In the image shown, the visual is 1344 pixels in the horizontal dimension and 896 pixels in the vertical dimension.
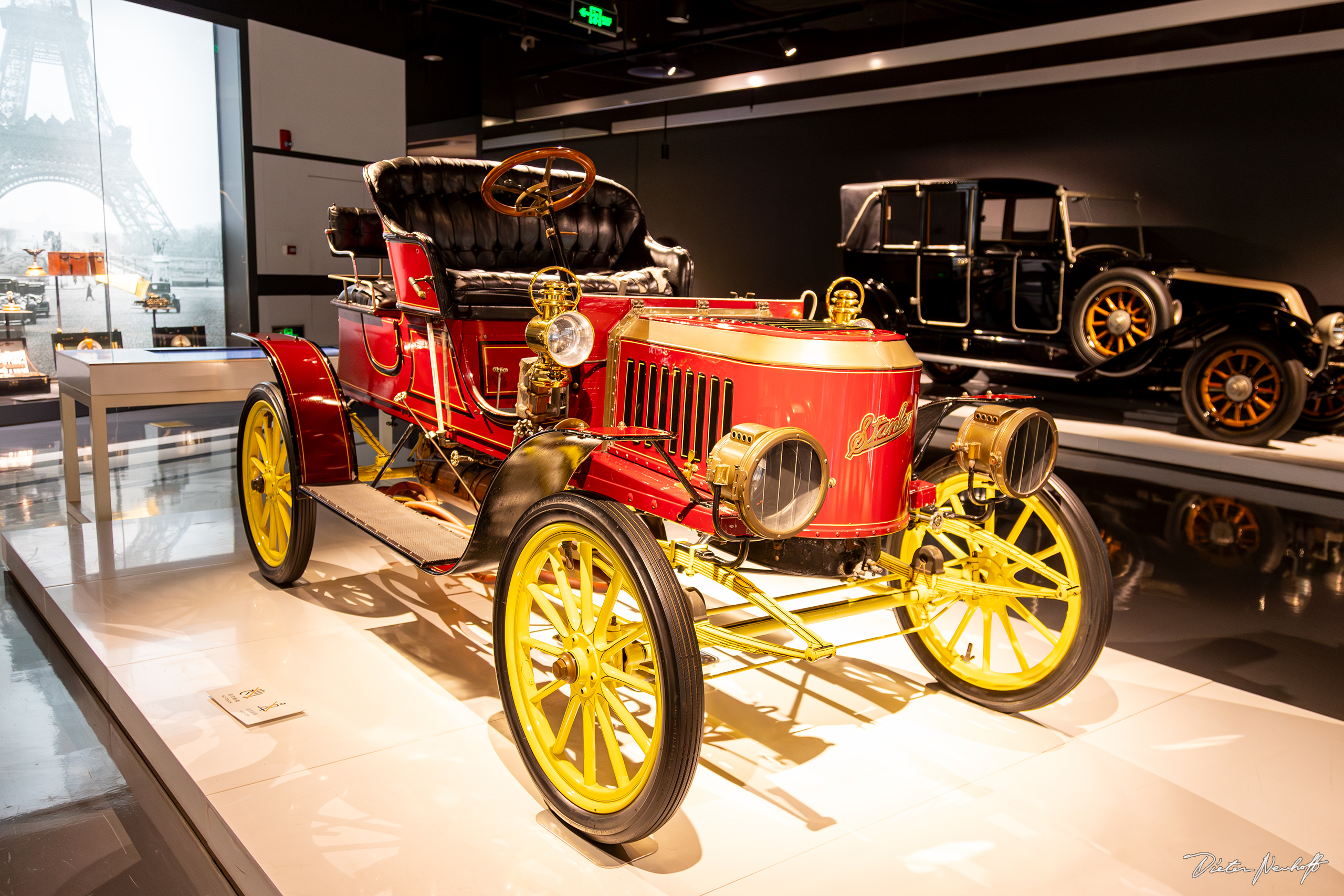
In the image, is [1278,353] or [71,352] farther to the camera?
[1278,353]

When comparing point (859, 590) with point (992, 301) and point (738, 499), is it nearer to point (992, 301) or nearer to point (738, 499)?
point (738, 499)

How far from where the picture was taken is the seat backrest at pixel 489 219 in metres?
3.84

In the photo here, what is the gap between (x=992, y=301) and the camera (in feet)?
26.2

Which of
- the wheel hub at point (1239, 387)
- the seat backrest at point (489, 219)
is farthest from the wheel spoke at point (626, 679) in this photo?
the wheel hub at point (1239, 387)

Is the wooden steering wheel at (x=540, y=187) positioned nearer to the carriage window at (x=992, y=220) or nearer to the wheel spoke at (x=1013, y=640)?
the wheel spoke at (x=1013, y=640)

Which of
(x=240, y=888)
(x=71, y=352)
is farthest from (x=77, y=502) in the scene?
(x=240, y=888)

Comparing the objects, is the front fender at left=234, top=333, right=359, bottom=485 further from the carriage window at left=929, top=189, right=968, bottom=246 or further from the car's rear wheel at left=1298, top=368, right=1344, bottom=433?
the car's rear wheel at left=1298, top=368, right=1344, bottom=433

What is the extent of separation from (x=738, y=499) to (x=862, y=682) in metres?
1.30

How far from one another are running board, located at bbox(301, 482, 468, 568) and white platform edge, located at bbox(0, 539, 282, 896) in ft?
2.48

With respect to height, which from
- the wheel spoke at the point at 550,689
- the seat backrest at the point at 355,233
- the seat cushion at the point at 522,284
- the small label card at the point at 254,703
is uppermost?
the seat backrest at the point at 355,233

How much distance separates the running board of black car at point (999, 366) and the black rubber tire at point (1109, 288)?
21 centimetres

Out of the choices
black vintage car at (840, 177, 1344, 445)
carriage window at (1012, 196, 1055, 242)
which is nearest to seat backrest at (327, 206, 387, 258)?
black vintage car at (840, 177, 1344, 445)

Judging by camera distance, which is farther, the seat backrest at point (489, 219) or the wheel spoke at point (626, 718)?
the seat backrest at point (489, 219)

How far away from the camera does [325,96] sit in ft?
27.0
